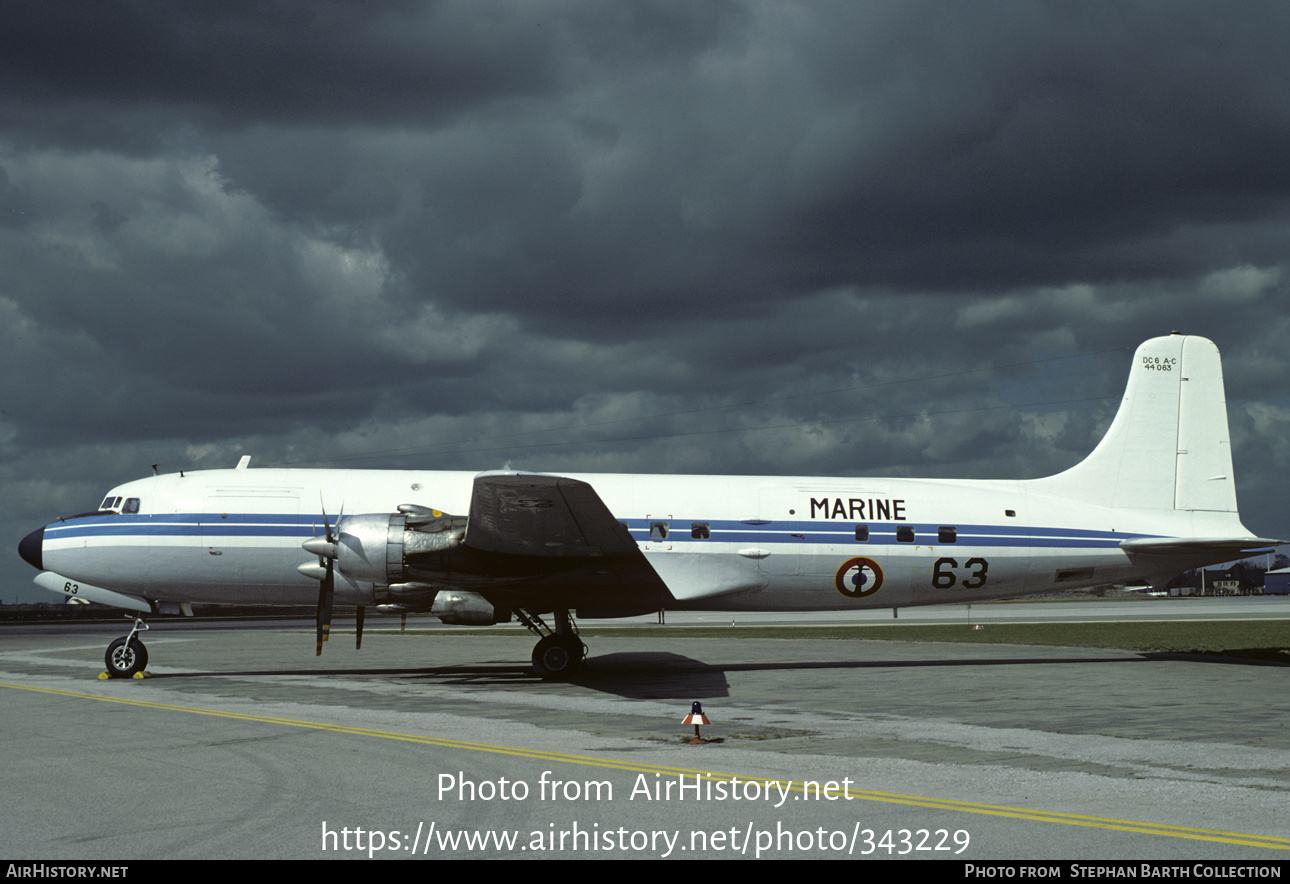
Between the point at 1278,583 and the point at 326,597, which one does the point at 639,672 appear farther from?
the point at 1278,583

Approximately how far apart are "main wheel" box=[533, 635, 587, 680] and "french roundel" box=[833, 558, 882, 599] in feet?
20.1

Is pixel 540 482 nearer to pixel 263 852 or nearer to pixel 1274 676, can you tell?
pixel 263 852

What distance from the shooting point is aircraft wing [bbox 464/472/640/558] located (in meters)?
17.3

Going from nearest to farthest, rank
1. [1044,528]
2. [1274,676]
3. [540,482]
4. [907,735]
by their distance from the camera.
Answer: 1. [907,735]
2. [540,482]
3. [1274,676]
4. [1044,528]

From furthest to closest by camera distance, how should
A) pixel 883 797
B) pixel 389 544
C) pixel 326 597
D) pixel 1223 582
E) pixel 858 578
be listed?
pixel 1223 582
pixel 858 578
pixel 326 597
pixel 389 544
pixel 883 797

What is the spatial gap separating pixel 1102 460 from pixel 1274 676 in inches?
245

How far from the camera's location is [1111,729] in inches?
539

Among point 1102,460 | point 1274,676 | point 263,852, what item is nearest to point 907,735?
point 263,852

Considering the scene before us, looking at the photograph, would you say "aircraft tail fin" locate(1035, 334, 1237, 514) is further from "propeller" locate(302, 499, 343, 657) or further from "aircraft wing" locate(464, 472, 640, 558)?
"propeller" locate(302, 499, 343, 657)

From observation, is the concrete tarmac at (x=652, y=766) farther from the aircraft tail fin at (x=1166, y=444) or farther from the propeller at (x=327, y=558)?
the aircraft tail fin at (x=1166, y=444)

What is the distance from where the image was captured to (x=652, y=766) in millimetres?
10750

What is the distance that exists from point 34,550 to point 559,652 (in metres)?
11.9

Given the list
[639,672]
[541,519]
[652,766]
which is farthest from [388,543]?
[652,766]

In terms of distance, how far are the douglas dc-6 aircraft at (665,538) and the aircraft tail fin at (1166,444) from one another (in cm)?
4
